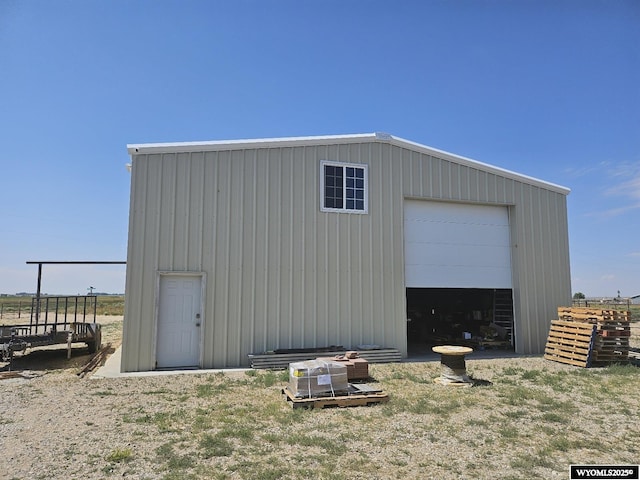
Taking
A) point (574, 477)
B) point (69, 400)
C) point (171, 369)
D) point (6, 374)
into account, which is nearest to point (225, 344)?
point (171, 369)

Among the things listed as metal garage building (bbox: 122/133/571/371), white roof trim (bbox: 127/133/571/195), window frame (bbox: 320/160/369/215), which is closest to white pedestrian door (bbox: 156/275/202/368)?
metal garage building (bbox: 122/133/571/371)

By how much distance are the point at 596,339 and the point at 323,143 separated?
841 cm

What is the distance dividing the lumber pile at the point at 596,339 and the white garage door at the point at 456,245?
225 cm

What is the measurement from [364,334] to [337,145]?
4.92 metres

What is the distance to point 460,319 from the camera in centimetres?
1758

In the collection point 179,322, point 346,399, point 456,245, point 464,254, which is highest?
point 456,245

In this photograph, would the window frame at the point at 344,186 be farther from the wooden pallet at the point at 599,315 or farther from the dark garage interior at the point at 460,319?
the wooden pallet at the point at 599,315

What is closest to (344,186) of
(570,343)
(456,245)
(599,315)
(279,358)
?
(456,245)

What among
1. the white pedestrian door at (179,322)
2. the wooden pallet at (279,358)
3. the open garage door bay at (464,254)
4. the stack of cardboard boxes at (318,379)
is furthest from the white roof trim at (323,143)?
the stack of cardboard boxes at (318,379)

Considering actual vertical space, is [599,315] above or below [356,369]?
above

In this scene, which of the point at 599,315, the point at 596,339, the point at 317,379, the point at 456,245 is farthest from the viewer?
the point at 456,245

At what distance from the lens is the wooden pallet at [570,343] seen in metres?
Result: 10.8

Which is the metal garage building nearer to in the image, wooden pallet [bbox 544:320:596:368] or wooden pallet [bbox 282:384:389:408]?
wooden pallet [bbox 544:320:596:368]

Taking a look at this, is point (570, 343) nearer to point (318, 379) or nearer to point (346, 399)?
point (346, 399)
